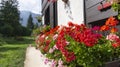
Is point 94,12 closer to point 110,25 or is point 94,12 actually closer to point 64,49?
point 110,25

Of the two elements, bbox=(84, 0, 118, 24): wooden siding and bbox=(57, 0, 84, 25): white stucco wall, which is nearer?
bbox=(84, 0, 118, 24): wooden siding

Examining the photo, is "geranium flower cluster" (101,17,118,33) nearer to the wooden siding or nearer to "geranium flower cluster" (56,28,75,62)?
"geranium flower cluster" (56,28,75,62)

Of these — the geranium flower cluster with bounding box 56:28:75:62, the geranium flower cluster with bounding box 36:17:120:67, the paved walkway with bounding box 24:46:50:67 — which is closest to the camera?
the geranium flower cluster with bounding box 36:17:120:67

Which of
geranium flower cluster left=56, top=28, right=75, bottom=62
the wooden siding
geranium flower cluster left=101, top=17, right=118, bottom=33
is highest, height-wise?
the wooden siding

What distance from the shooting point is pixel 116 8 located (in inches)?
264

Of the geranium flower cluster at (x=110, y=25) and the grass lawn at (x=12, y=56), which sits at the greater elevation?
the geranium flower cluster at (x=110, y=25)

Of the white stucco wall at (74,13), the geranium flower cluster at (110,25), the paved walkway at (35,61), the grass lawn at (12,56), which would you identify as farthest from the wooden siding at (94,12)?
the grass lawn at (12,56)

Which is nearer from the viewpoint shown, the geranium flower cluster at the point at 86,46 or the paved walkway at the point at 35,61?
the geranium flower cluster at the point at 86,46

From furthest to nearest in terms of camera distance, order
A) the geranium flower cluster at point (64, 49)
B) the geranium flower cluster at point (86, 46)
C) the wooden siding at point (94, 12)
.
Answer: the wooden siding at point (94, 12), the geranium flower cluster at point (64, 49), the geranium flower cluster at point (86, 46)

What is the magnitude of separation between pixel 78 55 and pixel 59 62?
0.86 metres


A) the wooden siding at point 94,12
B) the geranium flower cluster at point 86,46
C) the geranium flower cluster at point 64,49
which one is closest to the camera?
the geranium flower cluster at point 86,46

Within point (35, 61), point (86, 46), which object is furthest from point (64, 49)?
point (35, 61)

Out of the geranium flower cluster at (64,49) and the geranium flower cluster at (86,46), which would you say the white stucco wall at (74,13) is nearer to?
the geranium flower cluster at (64,49)

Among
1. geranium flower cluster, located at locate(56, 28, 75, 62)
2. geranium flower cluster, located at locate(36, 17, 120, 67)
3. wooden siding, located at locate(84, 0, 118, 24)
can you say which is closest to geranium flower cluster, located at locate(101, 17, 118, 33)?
geranium flower cluster, located at locate(36, 17, 120, 67)
